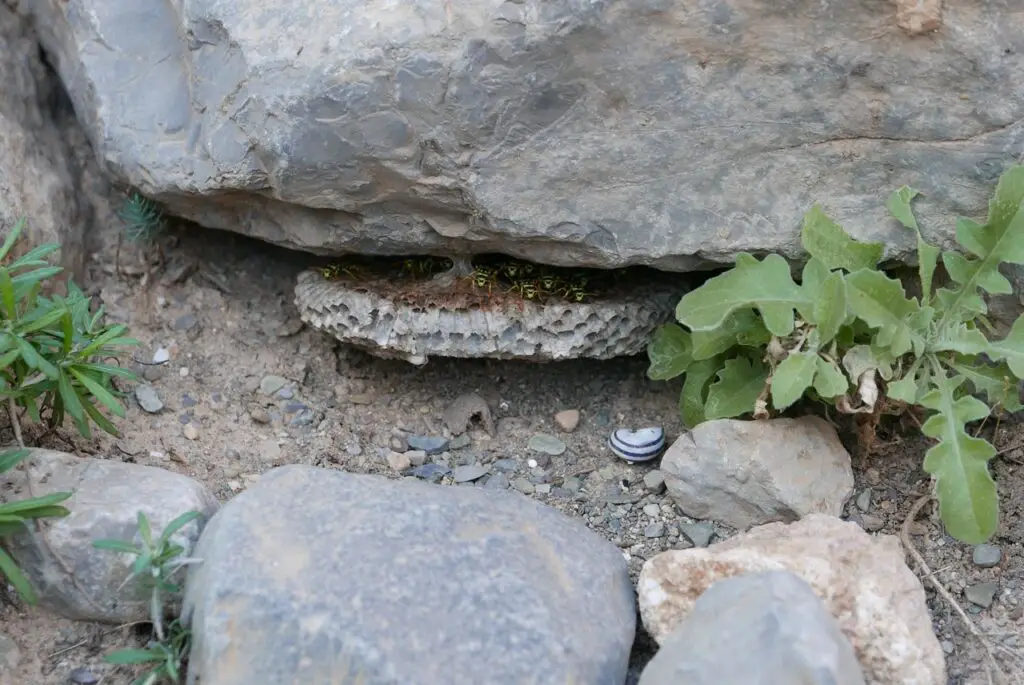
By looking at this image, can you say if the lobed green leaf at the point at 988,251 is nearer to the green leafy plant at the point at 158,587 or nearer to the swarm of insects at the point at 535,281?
the swarm of insects at the point at 535,281

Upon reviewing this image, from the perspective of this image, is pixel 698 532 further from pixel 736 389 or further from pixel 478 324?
pixel 478 324

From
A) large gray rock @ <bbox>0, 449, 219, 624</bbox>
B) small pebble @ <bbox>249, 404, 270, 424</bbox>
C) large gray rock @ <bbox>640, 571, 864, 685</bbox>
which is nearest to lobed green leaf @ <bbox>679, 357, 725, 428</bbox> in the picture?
large gray rock @ <bbox>640, 571, 864, 685</bbox>

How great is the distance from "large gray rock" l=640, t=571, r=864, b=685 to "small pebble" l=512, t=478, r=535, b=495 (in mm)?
976

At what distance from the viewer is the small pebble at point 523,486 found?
300 cm

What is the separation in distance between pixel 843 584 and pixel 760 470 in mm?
497

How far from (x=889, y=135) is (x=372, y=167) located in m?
1.40

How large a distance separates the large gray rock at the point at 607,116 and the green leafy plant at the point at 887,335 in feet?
0.43

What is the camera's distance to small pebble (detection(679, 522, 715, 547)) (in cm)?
274

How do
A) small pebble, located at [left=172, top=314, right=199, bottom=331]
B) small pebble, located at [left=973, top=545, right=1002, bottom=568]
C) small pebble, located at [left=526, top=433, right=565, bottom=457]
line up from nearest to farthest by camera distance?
small pebble, located at [left=973, top=545, right=1002, bottom=568]
small pebble, located at [left=526, top=433, right=565, bottom=457]
small pebble, located at [left=172, top=314, right=199, bottom=331]

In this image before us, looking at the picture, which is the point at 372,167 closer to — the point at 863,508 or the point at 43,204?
the point at 43,204

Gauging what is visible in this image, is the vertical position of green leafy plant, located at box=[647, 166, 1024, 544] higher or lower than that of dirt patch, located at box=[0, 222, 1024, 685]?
Answer: higher

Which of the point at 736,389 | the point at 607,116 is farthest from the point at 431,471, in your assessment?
the point at 607,116

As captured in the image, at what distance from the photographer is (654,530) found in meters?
2.80

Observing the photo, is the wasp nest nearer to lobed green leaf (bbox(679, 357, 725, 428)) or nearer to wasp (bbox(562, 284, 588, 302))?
wasp (bbox(562, 284, 588, 302))
